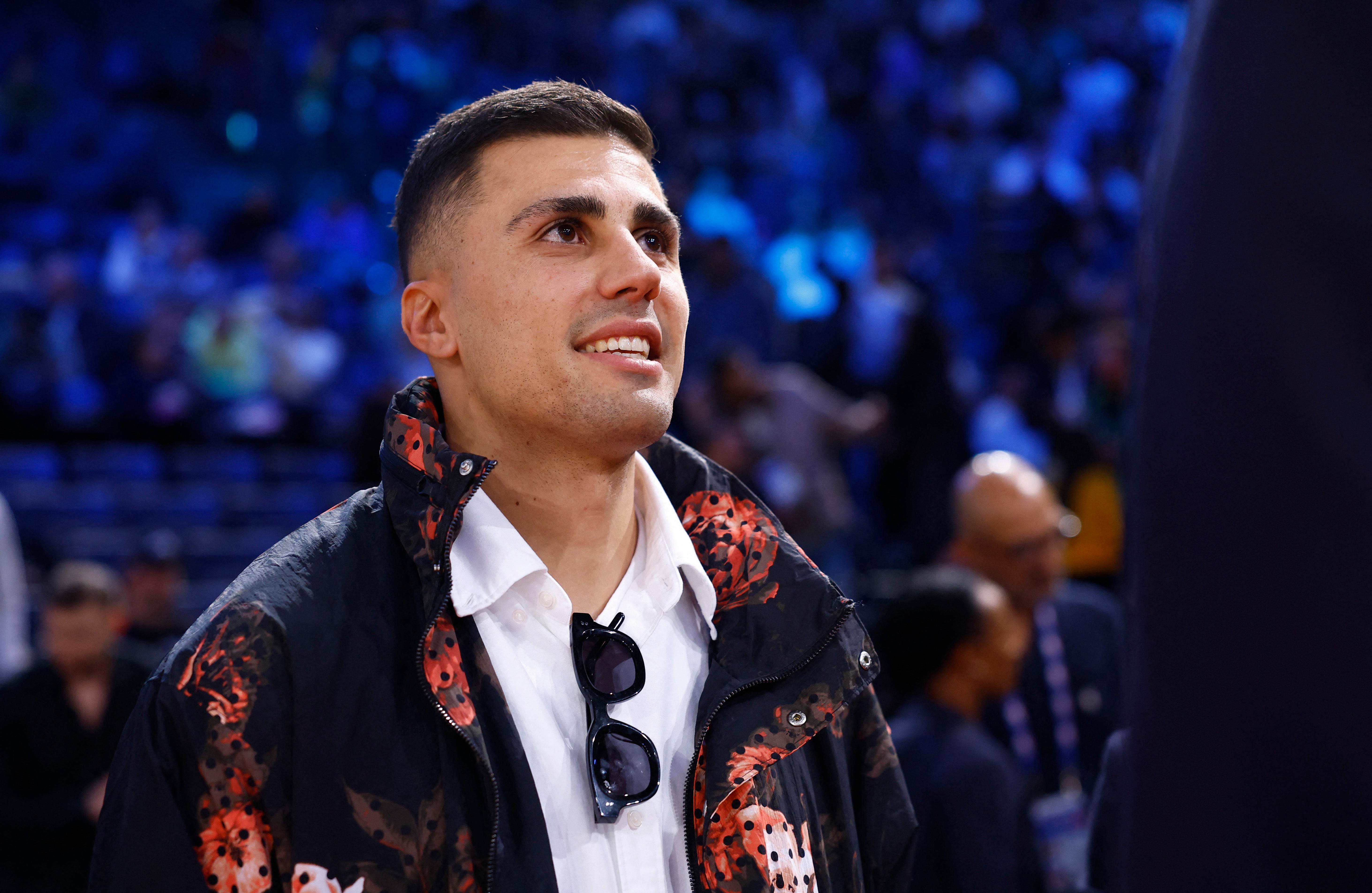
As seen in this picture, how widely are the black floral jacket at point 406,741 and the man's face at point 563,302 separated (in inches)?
6.0

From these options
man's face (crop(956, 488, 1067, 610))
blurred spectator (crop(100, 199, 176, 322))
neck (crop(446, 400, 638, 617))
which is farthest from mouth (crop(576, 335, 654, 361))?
blurred spectator (crop(100, 199, 176, 322))

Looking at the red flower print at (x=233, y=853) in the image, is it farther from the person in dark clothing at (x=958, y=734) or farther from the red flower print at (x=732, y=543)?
the person in dark clothing at (x=958, y=734)

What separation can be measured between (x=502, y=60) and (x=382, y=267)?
12.5 ft

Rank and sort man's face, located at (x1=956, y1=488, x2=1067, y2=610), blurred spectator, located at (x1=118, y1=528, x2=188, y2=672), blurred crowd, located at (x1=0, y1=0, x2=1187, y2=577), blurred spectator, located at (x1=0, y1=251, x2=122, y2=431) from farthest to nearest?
blurred spectator, located at (x1=0, y1=251, x2=122, y2=431)
blurred crowd, located at (x1=0, y1=0, x2=1187, y2=577)
blurred spectator, located at (x1=118, y1=528, x2=188, y2=672)
man's face, located at (x1=956, y1=488, x2=1067, y2=610)

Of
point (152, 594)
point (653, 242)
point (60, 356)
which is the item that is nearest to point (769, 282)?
point (60, 356)

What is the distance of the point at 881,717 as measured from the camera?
184 centimetres

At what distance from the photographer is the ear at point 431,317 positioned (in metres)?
1.81

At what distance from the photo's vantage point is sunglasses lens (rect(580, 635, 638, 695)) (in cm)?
162

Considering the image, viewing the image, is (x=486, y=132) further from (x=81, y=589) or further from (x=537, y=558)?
(x=81, y=589)

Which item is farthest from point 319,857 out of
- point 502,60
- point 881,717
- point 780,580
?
point 502,60

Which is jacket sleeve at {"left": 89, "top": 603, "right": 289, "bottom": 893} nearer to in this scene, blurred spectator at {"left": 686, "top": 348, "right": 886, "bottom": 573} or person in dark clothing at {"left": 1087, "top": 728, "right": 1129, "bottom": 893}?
person in dark clothing at {"left": 1087, "top": 728, "right": 1129, "bottom": 893}

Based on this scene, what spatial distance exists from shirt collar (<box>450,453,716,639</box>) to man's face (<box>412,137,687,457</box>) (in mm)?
137

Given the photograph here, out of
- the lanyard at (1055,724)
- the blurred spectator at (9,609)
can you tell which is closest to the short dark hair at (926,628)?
the lanyard at (1055,724)

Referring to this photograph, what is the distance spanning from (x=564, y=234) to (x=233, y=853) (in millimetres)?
888
